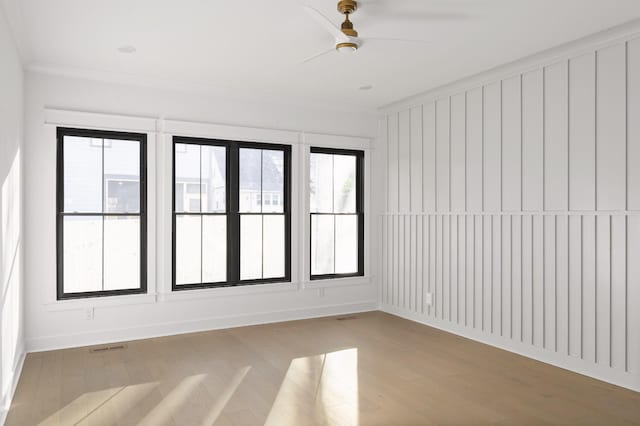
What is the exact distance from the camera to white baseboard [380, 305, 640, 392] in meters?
3.78

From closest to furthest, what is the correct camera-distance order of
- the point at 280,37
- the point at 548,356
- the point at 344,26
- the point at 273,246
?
the point at 344,26
the point at 280,37
the point at 548,356
the point at 273,246

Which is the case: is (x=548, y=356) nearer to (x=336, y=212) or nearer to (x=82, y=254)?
(x=336, y=212)

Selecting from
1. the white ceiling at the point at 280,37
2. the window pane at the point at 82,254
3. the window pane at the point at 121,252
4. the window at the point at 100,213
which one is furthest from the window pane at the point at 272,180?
the window pane at the point at 82,254

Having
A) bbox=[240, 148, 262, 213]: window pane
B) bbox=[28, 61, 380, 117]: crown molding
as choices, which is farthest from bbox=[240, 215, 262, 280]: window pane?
bbox=[28, 61, 380, 117]: crown molding

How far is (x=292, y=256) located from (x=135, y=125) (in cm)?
247

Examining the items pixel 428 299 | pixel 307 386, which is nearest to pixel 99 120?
pixel 307 386

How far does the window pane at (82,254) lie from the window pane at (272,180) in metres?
1.97

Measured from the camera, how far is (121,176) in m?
5.15

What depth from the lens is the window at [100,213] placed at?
4.88 meters

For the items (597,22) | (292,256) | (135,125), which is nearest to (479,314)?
(292,256)

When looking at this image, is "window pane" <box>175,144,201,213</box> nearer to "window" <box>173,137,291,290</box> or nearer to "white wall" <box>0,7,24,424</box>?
"window" <box>173,137,291,290</box>

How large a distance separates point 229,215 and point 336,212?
1.56m

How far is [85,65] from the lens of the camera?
4.69m

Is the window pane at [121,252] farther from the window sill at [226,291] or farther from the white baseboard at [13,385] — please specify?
the white baseboard at [13,385]
